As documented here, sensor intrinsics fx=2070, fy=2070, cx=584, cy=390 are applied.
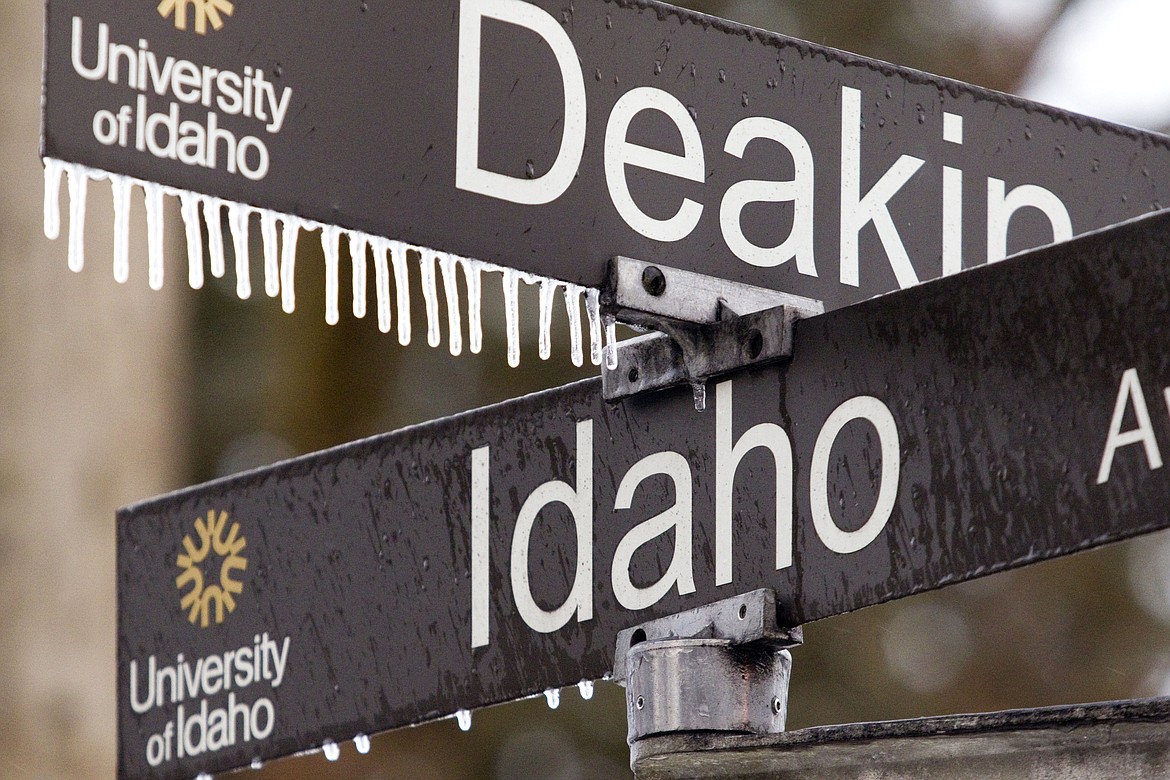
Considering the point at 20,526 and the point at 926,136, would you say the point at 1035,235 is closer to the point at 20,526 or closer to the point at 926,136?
the point at 926,136

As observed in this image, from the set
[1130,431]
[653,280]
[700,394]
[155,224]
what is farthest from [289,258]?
[1130,431]

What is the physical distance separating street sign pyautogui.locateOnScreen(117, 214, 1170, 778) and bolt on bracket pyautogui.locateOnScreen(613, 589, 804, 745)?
0.02 m

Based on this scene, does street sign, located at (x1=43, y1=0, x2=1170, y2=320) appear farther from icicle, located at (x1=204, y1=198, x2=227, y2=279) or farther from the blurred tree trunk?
the blurred tree trunk

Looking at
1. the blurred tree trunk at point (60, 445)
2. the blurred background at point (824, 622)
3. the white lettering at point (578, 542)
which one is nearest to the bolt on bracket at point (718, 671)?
the white lettering at point (578, 542)

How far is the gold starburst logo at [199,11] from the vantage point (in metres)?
1.74

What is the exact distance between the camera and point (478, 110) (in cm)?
190

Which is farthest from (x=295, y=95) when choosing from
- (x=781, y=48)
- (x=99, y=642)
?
(x=99, y=642)

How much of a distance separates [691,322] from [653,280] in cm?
7

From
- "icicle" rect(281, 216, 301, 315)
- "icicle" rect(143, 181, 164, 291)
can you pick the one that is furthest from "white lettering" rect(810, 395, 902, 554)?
"icicle" rect(143, 181, 164, 291)

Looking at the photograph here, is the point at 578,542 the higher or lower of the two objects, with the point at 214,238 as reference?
lower

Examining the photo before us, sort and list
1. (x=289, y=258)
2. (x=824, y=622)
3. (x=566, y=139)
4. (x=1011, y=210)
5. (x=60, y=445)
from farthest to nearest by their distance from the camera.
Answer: (x=824, y=622)
(x=60, y=445)
(x=1011, y=210)
(x=566, y=139)
(x=289, y=258)

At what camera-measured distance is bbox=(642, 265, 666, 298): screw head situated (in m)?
1.92

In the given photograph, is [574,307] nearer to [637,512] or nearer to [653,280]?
[653,280]

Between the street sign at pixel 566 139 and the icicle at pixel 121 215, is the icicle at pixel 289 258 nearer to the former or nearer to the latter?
the street sign at pixel 566 139
